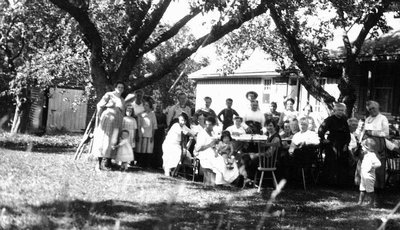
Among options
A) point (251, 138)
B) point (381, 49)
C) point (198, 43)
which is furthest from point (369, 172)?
point (381, 49)

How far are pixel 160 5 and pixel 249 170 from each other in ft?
18.1

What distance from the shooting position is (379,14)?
13.8 m

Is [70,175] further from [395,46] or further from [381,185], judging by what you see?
[395,46]

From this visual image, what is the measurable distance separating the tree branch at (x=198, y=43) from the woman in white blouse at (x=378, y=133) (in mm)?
4060

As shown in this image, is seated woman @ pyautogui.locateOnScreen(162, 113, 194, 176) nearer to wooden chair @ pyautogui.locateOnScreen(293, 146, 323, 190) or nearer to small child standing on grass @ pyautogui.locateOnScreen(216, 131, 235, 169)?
small child standing on grass @ pyautogui.locateOnScreen(216, 131, 235, 169)

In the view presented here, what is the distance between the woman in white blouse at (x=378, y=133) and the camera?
9554mm

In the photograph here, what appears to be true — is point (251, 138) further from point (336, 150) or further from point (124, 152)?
point (124, 152)

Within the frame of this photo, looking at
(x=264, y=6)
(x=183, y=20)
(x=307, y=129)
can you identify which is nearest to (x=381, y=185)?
(x=307, y=129)

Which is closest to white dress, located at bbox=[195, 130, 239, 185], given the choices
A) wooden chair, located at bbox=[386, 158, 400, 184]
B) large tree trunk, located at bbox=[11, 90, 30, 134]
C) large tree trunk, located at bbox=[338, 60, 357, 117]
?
wooden chair, located at bbox=[386, 158, 400, 184]

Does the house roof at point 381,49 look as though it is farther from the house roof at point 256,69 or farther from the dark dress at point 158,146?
the dark dress at point 158,146

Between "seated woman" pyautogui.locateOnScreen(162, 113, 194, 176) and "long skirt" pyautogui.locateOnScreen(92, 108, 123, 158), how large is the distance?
3.87ft

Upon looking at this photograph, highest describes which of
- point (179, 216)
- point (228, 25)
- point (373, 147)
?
point (228, 25)

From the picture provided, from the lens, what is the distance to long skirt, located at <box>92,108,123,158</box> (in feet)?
37.2

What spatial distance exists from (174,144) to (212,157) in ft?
4.27
